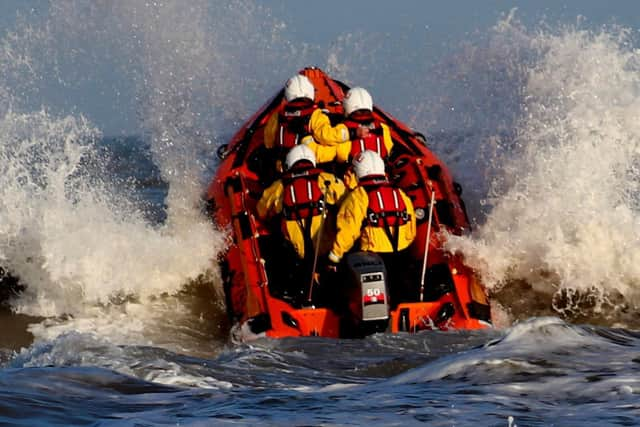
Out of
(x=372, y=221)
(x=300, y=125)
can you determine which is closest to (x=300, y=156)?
(x=372, y=221)

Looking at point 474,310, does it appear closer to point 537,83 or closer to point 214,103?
point 537,83

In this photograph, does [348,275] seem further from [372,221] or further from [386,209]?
[386,209]

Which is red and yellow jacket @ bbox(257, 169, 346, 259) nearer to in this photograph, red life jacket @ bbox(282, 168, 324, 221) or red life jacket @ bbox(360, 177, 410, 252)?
red life jacket @ bbox(282, 168, 324, 221)

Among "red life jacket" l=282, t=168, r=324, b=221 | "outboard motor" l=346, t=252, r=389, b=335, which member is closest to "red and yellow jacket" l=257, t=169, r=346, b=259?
"red life jacket" l=282, t=168, r=324, b=221

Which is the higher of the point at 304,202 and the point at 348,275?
the point at 304,202

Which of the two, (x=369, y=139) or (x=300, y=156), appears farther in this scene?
(x=369, y=139)

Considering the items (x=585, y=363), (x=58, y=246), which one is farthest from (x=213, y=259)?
(x=585, y=363)

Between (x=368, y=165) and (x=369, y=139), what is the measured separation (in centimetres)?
160

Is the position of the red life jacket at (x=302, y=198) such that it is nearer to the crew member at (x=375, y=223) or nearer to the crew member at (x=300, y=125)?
the crew member at (x=375, y=223)

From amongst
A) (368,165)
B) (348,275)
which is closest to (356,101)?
(368,165)

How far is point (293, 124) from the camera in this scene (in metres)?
10.4

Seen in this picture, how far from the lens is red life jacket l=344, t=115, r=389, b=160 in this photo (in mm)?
9938

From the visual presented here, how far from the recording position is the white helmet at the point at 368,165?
8.50 metres

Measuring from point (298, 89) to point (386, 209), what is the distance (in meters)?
3.08
